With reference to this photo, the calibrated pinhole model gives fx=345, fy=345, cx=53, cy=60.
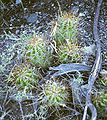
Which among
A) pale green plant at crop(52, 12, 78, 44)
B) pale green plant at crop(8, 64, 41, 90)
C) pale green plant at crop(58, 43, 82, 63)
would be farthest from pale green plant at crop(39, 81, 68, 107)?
pale green plant at crop(52, 12, 78, 44)

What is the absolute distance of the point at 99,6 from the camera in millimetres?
2174

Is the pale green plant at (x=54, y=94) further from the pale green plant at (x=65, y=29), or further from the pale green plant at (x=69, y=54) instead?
the pale green plant at (x=65, y=29)

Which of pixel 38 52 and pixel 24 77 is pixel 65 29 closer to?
pixel 38 52

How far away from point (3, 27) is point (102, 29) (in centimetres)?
63

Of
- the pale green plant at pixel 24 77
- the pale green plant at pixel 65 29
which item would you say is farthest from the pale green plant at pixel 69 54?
the pale green plant at pixel 24 77

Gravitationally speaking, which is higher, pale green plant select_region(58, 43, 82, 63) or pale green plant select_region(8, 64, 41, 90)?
pale green plant select_region(58, 43, 82, 63)

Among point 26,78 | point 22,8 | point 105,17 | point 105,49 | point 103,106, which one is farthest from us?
point 22,8

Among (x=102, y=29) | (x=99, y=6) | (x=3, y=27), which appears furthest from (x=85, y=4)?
(x=3, y=27)

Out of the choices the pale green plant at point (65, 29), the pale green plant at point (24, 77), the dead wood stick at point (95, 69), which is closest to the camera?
the dead wood stick at point (95, 69)

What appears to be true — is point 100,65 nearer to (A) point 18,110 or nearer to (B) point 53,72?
(B) point 53,72

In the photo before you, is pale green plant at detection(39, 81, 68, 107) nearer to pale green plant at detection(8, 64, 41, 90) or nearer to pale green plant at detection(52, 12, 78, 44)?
pale green plant at detection(8, 64, 41, 90)

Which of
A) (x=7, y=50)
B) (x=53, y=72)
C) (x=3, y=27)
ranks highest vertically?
(x=3, y=27)

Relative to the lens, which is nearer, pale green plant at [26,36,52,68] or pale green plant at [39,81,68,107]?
pale green plant at [39,81,68,107]

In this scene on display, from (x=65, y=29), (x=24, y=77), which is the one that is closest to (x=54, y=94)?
(x=24, y=77)
